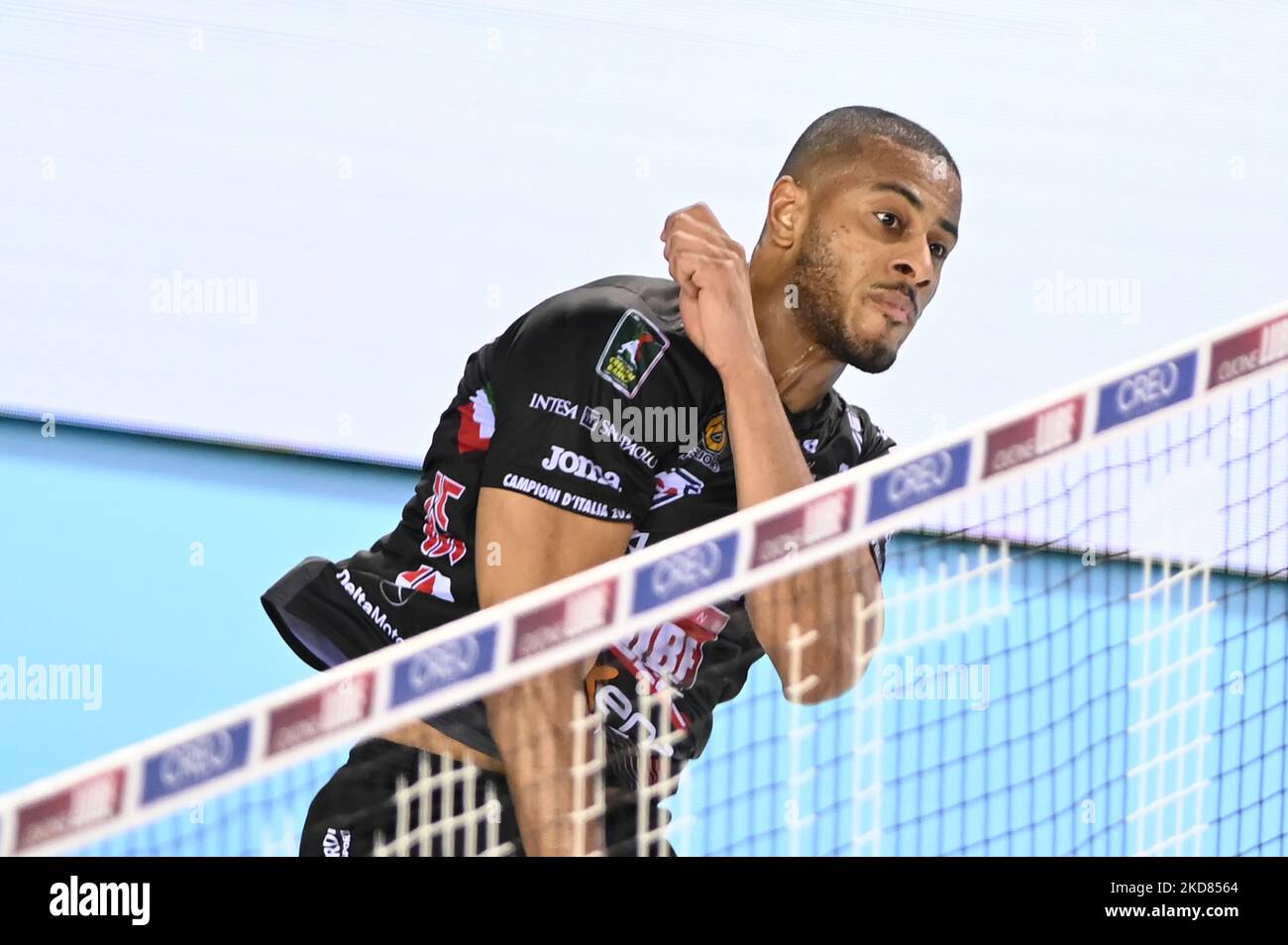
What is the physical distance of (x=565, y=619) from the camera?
8.09 ft

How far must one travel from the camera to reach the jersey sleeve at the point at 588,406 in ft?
9.96

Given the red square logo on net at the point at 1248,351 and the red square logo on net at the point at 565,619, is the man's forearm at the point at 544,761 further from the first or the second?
the red square logo on net at the point at 1248,351

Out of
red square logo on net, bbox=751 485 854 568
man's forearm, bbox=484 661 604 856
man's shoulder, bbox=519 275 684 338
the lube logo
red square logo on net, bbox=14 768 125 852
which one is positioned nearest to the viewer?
red square logo on net, bbox=14 768 125 852

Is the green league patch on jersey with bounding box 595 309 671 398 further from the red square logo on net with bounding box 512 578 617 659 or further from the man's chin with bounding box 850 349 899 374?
the red square logo on net with bounding box 512 578 617 659

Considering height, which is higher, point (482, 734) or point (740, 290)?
point (740, 290)

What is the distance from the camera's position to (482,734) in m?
3.08

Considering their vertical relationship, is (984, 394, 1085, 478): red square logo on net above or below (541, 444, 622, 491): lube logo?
below

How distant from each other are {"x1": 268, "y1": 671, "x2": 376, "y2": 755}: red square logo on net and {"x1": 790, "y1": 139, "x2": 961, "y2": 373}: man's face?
1280mm

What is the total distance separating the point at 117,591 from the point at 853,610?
4.77 meters

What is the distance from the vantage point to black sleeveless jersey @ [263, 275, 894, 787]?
3066 mm

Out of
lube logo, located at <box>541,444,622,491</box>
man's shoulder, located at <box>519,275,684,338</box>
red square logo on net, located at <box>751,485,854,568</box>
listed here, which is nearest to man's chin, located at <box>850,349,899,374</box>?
man's shoulder, located at <box>519,275,684,338</box>

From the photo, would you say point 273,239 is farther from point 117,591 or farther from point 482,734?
point 482,734

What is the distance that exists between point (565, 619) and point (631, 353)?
2.53 feet
